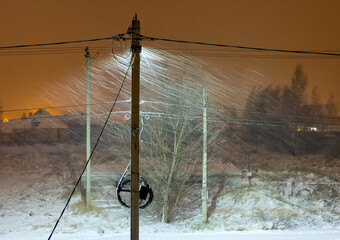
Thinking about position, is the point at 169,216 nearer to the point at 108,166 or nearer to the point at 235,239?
the point at 235,239

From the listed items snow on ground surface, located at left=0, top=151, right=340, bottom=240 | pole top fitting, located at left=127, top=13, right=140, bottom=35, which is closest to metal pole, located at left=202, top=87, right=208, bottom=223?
snow on ground surface, located at left=0, top=151, right=340, bottom=240

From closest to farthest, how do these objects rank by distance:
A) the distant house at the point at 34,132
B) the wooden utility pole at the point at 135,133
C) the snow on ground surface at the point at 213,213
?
the wooden utility pole at the point at 135,133
the snow on ground surface at the point at 213,213
the distant house at the point at 34,132

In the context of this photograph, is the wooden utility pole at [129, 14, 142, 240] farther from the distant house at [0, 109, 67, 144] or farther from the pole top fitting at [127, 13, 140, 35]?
the distant house at [0, 109, 67, 144]

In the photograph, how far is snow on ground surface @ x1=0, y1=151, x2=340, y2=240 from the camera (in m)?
14.1

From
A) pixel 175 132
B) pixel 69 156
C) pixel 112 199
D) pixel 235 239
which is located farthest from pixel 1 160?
pixel 235 239

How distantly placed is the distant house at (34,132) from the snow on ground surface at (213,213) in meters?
19.3

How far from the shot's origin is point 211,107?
54.3ft

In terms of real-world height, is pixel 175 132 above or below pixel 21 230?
above

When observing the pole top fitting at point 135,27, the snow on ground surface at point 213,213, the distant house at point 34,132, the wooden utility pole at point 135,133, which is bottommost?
the snow on ground surface at point 213,213

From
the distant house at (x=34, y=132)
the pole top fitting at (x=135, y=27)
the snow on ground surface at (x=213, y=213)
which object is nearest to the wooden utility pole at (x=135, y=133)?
the pole top fitting at (x=135, y=27)

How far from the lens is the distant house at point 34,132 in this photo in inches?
1747

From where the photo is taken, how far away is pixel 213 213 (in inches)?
733

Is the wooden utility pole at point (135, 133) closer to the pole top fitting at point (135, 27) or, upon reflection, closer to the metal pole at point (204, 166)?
the pole top fitting at point (135, 27)

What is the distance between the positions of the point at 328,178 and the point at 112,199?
48.7ft
